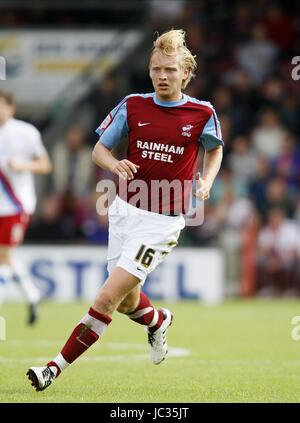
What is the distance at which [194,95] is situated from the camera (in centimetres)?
1944

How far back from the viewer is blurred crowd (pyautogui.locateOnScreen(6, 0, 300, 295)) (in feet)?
55.8

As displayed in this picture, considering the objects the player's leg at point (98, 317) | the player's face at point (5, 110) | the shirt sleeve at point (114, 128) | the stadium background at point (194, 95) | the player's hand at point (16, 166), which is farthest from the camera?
the stadium background at point (194, 95)

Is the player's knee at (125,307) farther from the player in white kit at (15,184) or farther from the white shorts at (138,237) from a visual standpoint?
the player in white kit at (15,184)

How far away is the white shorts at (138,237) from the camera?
7.10m

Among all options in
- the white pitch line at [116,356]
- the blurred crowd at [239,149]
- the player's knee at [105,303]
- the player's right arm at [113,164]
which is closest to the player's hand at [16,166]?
the white pitch line at [116,356]

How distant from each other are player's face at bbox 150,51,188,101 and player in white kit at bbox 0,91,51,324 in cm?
440

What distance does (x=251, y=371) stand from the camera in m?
8.06

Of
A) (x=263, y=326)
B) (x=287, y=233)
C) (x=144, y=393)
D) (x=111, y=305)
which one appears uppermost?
(x=111, y=305)

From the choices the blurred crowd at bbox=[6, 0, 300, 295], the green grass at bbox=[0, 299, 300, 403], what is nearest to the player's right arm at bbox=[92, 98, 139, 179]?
the green grass at bbox=[0, 299, 300, 403]

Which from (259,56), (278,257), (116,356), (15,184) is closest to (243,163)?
(278,257)

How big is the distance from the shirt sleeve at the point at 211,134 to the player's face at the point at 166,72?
344 mm

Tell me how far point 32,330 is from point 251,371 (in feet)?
12.7

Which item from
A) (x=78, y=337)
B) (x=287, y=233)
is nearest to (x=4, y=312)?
(x=287, y=233)
